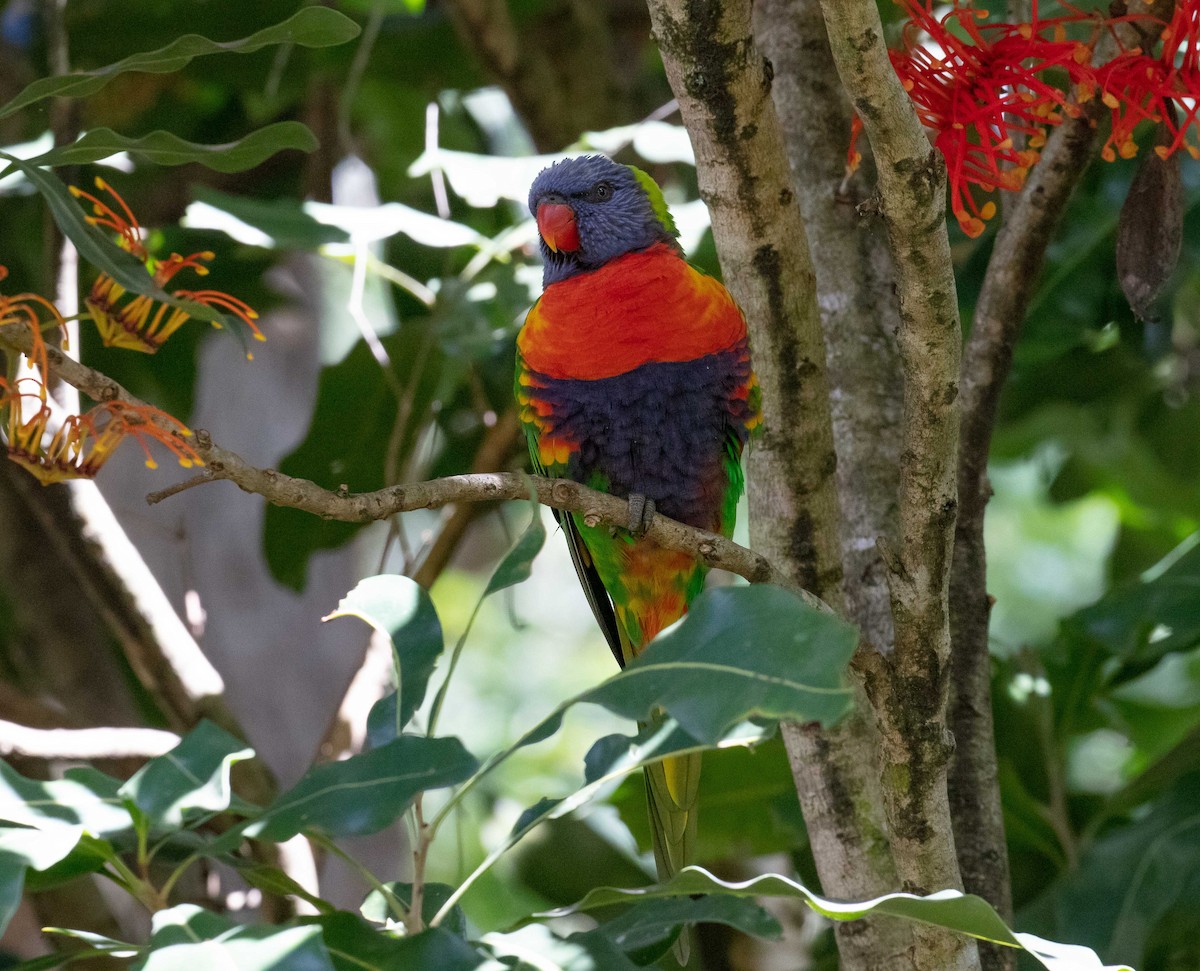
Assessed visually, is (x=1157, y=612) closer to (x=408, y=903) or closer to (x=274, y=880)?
(x=408, y=903)

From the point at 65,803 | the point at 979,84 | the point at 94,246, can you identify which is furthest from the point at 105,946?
the point at 979,84

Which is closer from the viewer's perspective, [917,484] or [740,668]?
[740,668]

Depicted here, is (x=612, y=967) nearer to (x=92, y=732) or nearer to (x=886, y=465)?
(x=886, y=465)

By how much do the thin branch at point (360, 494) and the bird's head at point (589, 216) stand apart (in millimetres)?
998

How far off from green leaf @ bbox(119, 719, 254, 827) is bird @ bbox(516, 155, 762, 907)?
28.0 inches

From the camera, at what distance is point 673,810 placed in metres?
1.91

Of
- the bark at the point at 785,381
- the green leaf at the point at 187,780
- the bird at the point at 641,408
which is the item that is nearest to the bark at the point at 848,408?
the bark at the point at 785,381

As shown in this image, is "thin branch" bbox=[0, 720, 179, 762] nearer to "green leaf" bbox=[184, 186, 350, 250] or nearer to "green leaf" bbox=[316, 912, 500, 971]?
"green leaf" bbox=[316, 912, 500, 971]

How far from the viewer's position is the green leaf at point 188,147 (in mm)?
1438

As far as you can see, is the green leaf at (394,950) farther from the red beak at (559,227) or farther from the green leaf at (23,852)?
the red beak at (559,227)

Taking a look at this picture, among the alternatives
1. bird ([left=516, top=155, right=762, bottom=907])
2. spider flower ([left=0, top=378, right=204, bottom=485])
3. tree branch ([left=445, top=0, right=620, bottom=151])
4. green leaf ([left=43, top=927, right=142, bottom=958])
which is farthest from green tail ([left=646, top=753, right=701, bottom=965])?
tree branch ([left=445, top=0, right=620, bottom=151])

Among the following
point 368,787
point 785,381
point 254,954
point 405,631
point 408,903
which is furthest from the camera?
point 785,381

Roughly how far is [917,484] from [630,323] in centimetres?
88

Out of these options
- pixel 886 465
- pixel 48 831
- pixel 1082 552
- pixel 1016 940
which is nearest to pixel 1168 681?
pixel 1082 552
